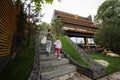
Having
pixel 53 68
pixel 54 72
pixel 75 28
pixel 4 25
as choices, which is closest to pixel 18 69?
pixel 54 72

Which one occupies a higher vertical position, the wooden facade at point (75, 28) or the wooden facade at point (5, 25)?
the wooden facade at point (75, 28)

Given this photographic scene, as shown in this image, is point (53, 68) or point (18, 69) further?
point (53, 68)

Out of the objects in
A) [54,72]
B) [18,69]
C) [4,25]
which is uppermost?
[4,25]

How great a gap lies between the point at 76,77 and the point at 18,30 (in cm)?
469

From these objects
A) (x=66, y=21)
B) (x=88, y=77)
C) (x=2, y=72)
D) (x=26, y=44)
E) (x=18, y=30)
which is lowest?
(x=88, y=77)

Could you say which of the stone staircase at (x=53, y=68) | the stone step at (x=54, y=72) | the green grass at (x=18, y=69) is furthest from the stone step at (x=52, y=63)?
the green grass at (x=18, y=69)

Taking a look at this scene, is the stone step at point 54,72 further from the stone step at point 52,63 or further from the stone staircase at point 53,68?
the stone step at point 52,63

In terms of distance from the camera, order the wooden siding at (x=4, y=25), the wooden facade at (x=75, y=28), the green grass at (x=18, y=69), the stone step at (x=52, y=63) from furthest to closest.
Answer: the wooden facade at (x=75, y=28) < the stone step at (x=52, y=63) < the green grass at (x=18, y=69) < the wooden siding at (x=4, y=25)

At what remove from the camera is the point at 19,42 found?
7.34m

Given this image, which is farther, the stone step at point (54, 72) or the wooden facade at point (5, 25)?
the stone step at point (54, 72)

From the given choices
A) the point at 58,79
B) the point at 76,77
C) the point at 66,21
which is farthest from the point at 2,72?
the point at 66,21

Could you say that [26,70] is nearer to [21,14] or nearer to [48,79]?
[48,79]

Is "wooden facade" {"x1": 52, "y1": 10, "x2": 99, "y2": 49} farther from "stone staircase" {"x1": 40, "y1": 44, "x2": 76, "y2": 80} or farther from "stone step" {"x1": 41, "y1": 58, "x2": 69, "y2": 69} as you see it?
"stone staircase" {"x1": 40, "y1": 44, "x2": 76, "y2": 80}

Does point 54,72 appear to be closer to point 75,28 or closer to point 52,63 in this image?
point 52,63
